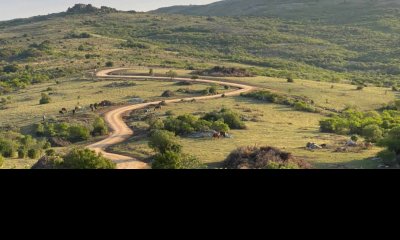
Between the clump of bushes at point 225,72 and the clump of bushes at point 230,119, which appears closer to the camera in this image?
the clump of bushes at point 230,119

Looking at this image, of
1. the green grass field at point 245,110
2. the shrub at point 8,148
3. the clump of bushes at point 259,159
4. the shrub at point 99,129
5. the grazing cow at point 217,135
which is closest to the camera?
the clump of bushes at point 259,159

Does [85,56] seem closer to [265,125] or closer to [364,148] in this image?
[265,125]

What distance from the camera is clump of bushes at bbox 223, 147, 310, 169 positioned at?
26.1m

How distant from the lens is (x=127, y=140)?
3797cm

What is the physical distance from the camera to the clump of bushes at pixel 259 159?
85.6 ft

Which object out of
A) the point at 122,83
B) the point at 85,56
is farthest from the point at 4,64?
the point at 122,83

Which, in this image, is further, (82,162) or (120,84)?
(120,84)

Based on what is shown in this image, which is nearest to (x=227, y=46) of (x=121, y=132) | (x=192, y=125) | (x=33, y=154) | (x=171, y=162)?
(x=121, y=132)

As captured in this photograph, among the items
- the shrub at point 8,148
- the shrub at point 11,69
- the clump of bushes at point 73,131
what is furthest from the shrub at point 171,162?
the shrub at point 11,69

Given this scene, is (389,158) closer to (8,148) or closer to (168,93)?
(8,148)

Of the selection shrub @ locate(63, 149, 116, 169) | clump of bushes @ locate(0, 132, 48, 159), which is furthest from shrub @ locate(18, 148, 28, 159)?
shrub @ locate(63, 149, 116, 169)

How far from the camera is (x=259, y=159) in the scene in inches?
1050

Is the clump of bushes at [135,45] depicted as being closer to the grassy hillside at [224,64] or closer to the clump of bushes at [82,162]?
the grassy hillside at [224,64]
